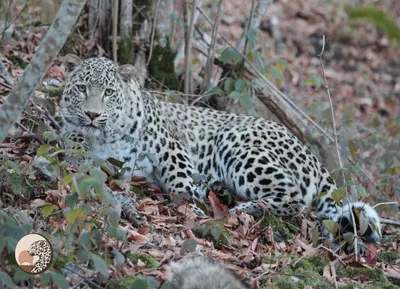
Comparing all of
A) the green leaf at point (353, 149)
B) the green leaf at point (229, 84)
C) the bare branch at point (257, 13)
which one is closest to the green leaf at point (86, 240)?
the green leaf at point (229, 84)

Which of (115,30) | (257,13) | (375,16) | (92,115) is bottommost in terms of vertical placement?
(92,115)

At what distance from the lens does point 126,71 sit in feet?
27.6

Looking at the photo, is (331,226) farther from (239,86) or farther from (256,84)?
(256,84)

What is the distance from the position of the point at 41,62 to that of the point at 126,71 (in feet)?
10.2

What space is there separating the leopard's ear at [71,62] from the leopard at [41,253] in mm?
3472

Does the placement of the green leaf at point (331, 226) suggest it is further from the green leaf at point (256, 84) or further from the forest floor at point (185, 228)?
the green leaf at point (256, 84)

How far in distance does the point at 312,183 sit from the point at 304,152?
44 centimetres

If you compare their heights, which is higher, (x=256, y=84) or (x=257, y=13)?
(x=257, y=13)

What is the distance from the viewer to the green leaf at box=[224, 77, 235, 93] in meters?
9.84

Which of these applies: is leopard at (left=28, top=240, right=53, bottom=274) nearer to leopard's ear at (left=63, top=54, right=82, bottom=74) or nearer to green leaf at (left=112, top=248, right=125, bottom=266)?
green leaf at (left=112, top=248, right=125, bottom=266)

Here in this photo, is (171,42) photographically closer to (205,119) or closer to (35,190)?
(205,119)

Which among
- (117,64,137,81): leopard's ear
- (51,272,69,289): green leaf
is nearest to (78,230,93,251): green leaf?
(51,272,69,289): green leaf

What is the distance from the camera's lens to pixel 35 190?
22.8 feet

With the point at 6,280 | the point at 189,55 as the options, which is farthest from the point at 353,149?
the point at 6,280
